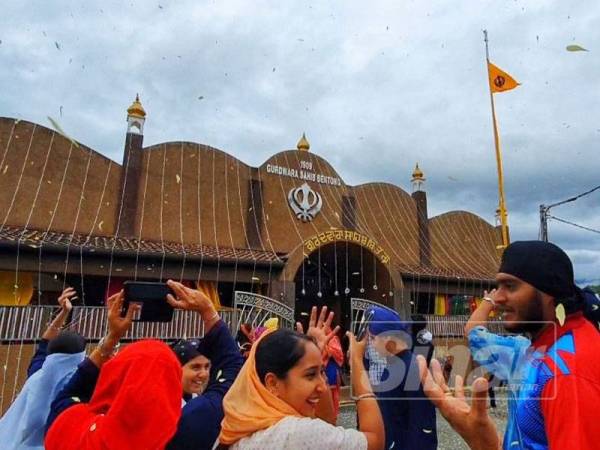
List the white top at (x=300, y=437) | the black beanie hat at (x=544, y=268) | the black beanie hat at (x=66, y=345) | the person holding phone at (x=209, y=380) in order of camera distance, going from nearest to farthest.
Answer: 1. the white top at (x=300, y=437)
2. the black beanie hat at (x=544, y=268)
3. the person holding phone at (x=209, y=380)
4. the black beanie hat at (x=66, y=345)

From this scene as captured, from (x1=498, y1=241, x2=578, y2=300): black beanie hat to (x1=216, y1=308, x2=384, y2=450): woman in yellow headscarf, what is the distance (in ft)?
2.46

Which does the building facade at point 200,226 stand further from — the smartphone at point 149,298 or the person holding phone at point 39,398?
the smartphone at point 149,298

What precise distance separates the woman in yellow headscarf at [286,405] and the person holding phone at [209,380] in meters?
0.27

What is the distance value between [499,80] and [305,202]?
20.4 feet

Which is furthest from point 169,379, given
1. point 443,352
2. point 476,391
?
point 443,352

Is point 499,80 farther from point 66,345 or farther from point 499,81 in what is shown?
point 66,345

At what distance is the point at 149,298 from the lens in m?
2.13

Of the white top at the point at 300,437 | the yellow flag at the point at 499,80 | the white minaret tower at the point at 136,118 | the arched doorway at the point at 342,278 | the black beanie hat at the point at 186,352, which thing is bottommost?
the white top at the point at 300,437

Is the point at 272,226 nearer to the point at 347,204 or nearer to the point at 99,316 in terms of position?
the point at 347,204

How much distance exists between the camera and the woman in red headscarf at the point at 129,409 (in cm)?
161

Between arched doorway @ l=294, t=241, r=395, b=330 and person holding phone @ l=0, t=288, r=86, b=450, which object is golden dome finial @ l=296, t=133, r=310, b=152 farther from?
person holding phone @ l=0, t=288, r=86, b=450

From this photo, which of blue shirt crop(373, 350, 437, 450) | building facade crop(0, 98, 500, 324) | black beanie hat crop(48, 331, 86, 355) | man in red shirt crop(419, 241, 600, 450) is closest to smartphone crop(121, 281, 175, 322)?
black beanie hat crop(48, 331, 86, 355)

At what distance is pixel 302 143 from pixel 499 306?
528 inches

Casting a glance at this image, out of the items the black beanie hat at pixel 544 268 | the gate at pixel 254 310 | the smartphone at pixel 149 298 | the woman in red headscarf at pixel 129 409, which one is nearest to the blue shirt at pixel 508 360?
the black beanie hat at pixel 544 268
